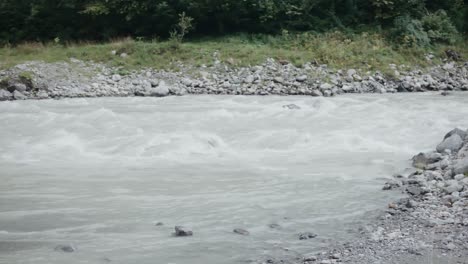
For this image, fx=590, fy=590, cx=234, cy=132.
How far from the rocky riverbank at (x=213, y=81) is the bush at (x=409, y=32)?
2082 mm

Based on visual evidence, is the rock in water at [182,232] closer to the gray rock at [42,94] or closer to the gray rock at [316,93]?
the gray rock at [316,93]

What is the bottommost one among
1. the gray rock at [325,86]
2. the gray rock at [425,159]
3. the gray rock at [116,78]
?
the gray rock at [325,86]

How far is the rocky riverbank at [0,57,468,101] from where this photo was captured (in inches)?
758

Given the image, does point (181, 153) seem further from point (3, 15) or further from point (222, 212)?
point (3, 15)

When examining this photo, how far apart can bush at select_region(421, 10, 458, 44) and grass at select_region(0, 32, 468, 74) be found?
48 cm

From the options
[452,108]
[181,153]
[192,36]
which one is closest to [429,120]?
[452,108]

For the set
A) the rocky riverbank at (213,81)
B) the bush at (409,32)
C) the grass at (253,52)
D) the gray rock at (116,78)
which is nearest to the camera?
the rocky riverbank at (213,81)

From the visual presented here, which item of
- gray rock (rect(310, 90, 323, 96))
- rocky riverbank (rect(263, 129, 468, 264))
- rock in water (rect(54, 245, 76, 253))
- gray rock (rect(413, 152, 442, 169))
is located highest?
rocky riverbank (rect(263, 129, 468, 264))

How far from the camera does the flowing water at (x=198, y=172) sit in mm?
6641

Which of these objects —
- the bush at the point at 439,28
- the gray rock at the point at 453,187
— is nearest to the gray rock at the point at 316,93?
the bush at the point at 439,28

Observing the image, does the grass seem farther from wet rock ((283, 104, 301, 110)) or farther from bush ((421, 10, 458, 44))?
wet rock ((283, 104, 301, 110))

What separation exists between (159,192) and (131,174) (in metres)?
1.25

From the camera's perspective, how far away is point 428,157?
33.3 ft

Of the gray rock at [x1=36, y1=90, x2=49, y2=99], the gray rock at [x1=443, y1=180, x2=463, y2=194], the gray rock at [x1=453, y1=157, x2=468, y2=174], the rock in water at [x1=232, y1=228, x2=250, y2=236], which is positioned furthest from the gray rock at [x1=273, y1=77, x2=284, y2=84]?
the rock in water at [x1=232, y1=228, x2=250, y2=236]
